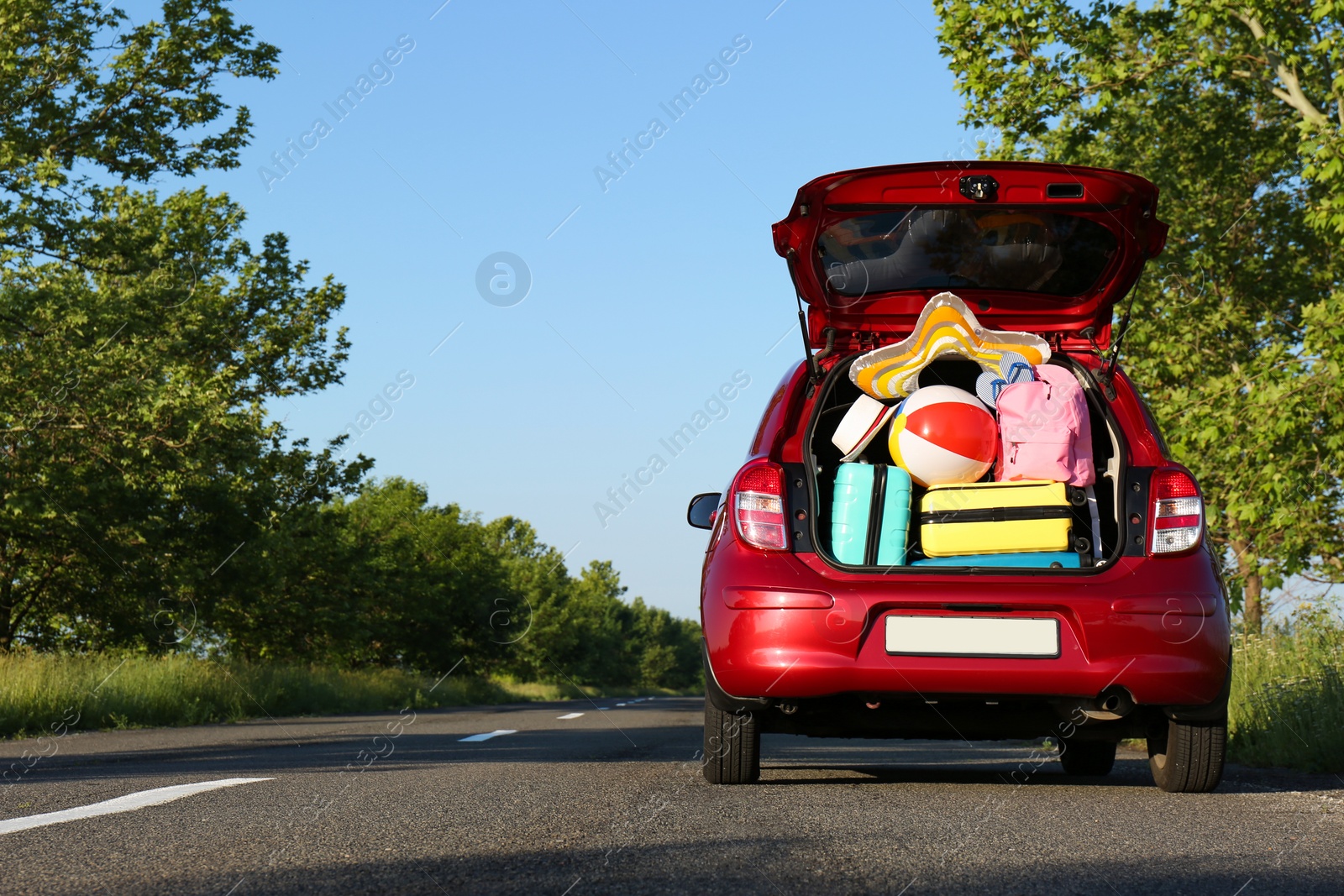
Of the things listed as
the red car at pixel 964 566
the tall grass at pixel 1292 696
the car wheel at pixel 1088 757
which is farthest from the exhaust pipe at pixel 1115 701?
the tall grass at pixel 1292 696

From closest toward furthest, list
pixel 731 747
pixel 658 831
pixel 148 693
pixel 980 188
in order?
pixel 658 831 < pixel 731 747 < pixel 980 188 < pixel 148 693

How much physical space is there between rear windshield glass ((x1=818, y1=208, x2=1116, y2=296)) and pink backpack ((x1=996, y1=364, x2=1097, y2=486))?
72cm

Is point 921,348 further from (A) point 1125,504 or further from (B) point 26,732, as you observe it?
(B) point 26,732

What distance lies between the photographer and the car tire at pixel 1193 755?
5355 mm

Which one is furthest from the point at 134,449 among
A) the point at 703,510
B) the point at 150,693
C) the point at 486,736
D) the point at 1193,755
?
the point at 1193,755

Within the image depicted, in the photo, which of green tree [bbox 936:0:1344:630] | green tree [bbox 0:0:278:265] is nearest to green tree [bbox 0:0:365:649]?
green tree [bbox 0:0:278:265]

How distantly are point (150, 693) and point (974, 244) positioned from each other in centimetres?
1204

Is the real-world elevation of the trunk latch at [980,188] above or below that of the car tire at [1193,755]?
above

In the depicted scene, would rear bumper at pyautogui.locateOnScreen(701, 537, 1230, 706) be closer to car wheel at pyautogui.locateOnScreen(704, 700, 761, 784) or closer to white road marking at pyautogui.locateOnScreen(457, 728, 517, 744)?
car wheel at pyautogui.locateOnScreen(704, 700, 761, 784)

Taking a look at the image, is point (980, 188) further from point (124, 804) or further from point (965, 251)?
point (124, 804)

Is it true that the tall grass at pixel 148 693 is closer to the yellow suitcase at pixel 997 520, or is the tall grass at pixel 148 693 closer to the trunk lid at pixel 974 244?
the trunk lid at pixel 974 244

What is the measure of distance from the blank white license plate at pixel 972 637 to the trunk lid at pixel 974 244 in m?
1.83

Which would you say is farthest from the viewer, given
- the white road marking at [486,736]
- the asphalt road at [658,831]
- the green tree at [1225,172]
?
the green tree at [1225,172]

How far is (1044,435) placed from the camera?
18.4 feet
